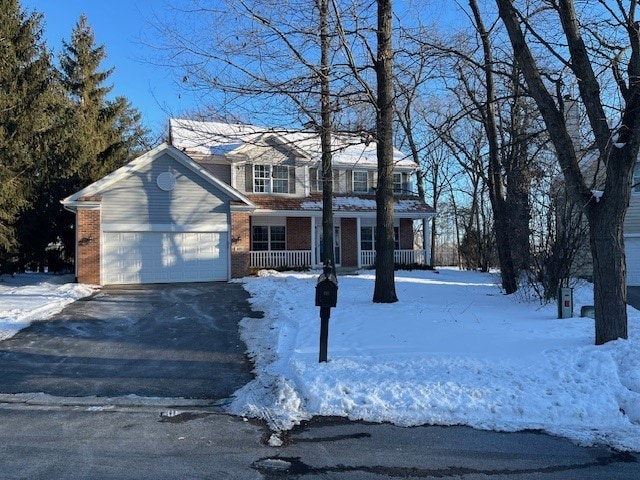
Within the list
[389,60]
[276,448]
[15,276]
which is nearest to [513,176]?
[389,60]

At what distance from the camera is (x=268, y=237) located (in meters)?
24.1

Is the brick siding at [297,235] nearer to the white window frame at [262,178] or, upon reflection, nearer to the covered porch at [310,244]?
the covered porch at [310,244]

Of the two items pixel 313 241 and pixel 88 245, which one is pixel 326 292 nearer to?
pixel 88 245

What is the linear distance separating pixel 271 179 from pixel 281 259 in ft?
12.5

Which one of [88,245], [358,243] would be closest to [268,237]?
[358,243]

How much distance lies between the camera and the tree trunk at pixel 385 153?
11445 mm

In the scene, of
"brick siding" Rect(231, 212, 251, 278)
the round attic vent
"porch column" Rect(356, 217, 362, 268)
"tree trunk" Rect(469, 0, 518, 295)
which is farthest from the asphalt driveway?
"porch column" Rect(356, 217, 362, 268)

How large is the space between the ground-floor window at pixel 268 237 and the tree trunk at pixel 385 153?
12680 mm

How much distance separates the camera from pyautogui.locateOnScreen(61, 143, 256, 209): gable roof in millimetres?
17978

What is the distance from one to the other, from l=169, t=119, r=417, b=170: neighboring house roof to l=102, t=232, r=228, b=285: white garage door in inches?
143

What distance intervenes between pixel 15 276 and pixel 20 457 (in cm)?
2078

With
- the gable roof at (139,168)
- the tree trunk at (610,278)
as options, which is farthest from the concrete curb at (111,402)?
the gable roof at (139,168)

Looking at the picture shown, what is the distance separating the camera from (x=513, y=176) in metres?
13.4

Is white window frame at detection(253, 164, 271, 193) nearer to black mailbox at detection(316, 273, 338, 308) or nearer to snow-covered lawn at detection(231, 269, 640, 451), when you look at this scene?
snow-covered lawn at detection(231, 269, 640, 451)
